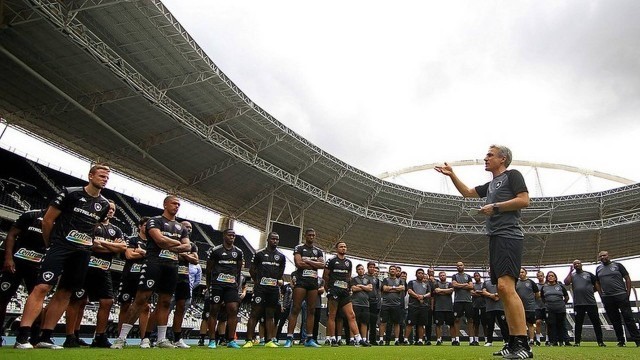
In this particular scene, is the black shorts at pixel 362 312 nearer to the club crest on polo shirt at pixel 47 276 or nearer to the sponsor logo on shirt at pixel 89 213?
the sponsor logo on shirt at pixel 89 213

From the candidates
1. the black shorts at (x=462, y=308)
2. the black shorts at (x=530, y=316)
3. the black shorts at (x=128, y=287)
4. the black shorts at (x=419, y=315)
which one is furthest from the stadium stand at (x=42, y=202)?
the black shorts at (x=530, y=316)

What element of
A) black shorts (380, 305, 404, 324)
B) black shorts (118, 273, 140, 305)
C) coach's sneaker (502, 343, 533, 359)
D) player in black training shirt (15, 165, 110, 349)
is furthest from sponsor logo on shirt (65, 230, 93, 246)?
black shorts (380, 305, 404, 324)

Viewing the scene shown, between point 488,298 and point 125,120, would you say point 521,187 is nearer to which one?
point 488,298

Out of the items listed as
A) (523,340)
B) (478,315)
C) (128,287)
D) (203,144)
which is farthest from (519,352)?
(203,144)

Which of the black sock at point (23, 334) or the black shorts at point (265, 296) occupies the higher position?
the black shorts at point (265, 296)

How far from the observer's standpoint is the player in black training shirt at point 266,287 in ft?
23.5

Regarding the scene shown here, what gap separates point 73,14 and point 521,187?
14.7 meters

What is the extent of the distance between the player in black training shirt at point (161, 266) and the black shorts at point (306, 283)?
2241 millimetres

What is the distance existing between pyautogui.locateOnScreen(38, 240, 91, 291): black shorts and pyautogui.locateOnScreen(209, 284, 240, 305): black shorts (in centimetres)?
261

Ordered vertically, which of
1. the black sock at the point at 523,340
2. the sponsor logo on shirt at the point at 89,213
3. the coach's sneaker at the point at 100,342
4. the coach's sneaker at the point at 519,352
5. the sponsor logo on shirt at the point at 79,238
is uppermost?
the sponsor logo on shirt at the point at 89,213

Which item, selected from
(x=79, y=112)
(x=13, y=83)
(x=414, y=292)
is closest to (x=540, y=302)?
(x=414, y=292)

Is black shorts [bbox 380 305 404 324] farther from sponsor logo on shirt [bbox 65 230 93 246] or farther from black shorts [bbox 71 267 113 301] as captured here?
sponsor logo on shirt [bbox 65 230 93 246]

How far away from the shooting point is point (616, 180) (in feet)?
150

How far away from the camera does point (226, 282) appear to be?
6.93m
